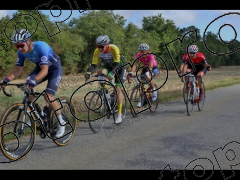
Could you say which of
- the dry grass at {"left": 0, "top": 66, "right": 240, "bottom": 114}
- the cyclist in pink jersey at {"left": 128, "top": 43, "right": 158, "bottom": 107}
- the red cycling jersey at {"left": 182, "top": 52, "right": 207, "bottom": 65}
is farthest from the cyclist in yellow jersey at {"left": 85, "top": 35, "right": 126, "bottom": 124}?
the red cycling jersey at {"left": 182, "top": 52, "right": 207, "bottom": 65}

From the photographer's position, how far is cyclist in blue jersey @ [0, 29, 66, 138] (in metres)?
4.47

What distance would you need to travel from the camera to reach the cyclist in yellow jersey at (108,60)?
623cm

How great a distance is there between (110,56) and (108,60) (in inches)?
6.6

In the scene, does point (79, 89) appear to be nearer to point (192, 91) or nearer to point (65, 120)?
point (192, 91)

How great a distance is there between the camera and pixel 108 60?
6.74 m

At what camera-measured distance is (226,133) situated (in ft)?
20.2

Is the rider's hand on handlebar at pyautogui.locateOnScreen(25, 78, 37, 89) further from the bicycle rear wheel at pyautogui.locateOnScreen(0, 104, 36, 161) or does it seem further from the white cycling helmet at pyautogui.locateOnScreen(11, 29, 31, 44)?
the white cycling helmet at pyautogui.locateOnScreen(11, 29, 31, 44)

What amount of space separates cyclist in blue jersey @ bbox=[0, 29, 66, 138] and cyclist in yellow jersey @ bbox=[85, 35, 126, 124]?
46.5 inches

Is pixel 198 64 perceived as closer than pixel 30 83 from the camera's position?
No

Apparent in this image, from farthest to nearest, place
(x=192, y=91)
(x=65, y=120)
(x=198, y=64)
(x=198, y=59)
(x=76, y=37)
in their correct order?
(x=76, y=37) < (x=198, y=64) < (x=198, y=59) < (x=192, y=91) < (x=65, y=120)

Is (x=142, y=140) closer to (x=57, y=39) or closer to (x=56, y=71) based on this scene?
(x=56, y=71)

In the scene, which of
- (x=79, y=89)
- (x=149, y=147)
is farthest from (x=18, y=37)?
(x=79, y=89)
